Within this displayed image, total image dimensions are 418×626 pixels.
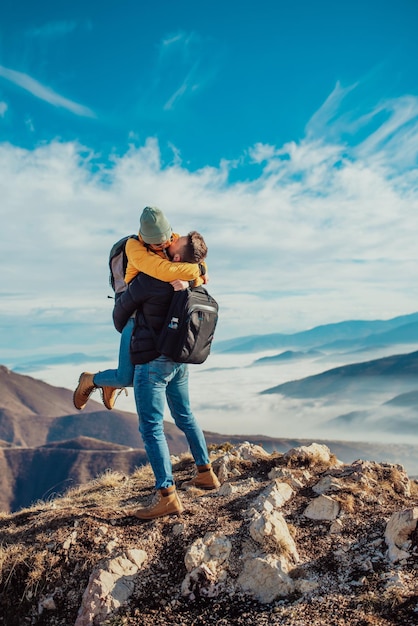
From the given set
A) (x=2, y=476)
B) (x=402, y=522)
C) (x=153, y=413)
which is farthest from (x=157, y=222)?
(x=2, y=476)

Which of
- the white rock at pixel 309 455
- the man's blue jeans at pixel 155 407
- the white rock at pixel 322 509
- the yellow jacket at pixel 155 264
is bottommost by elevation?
the white rock at pixel 322 509

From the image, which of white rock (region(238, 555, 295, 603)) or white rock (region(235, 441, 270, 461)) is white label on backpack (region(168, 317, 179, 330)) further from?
white rock (region(235, 441, 270, 461))

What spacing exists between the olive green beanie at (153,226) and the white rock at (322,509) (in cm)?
324

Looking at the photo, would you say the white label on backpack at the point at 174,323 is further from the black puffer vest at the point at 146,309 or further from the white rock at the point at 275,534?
the white rock at the point at 275,534

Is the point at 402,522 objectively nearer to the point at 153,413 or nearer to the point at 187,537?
the point at 187,537

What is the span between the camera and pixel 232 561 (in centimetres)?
465

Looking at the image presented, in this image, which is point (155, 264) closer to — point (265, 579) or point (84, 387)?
point (84, 387)

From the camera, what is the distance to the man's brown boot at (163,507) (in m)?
5.51

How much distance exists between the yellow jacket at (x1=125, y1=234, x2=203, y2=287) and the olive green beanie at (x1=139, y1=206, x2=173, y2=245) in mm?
157

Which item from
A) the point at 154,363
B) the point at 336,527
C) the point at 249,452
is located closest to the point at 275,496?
the point at 336,527

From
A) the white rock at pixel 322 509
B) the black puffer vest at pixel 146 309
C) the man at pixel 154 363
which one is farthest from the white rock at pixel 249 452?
the black puffer vest at pixel 146 309

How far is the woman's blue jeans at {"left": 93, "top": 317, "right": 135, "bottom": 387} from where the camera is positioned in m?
5.66

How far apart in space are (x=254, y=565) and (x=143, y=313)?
270 centimetres

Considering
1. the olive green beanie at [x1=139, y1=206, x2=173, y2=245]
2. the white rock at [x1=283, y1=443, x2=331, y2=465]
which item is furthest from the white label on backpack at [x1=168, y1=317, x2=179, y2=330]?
the white rock at [x1=283, y1=443, x2=331, y2=465]
